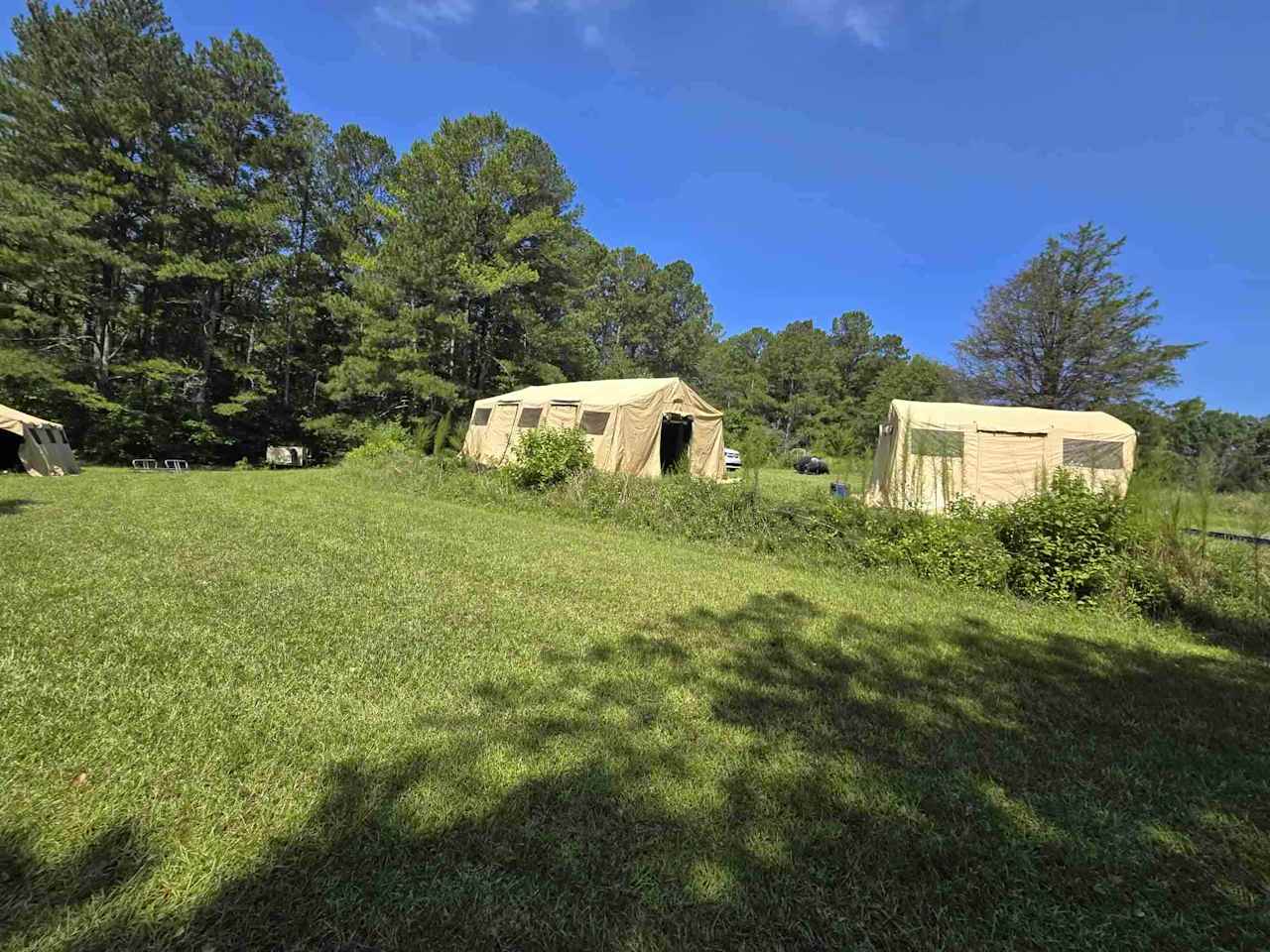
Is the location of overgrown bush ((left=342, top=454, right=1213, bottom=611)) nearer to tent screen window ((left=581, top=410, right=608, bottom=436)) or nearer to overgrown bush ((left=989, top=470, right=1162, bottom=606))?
overgrown bush ((left=989, top=470, right=1162, bottom=606))

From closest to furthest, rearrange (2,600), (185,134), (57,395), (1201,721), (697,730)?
(697,730) → (1201,721) → (2,600) → (57,395) → (185,134)

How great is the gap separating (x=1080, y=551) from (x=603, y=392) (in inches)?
429

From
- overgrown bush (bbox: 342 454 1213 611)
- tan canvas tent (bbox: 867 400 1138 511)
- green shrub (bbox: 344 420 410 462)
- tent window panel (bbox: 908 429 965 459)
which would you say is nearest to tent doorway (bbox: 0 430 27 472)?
green shrub (bbox: 344 420 410 462)

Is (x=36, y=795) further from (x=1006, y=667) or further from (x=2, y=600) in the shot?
(x=1006, y=667)

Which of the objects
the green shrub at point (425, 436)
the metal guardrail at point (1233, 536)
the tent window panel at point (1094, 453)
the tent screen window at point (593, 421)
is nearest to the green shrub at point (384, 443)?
the green shrub at point (425, 436)

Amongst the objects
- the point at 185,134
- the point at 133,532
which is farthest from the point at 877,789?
the point at 185,134

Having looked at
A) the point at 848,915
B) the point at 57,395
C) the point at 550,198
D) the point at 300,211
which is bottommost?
the point at 848,915

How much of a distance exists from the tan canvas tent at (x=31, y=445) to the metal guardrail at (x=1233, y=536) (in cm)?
1954

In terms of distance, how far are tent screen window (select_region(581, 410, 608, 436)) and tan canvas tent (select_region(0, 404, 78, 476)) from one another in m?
11.7

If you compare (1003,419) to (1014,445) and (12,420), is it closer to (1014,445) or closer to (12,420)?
(1014,445)

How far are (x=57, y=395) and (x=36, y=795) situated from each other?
2207 cm

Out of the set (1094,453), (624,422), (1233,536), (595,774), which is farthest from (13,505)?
(1094,453)

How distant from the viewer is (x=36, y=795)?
1.98 m

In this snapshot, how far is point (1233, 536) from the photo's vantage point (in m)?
5.35
